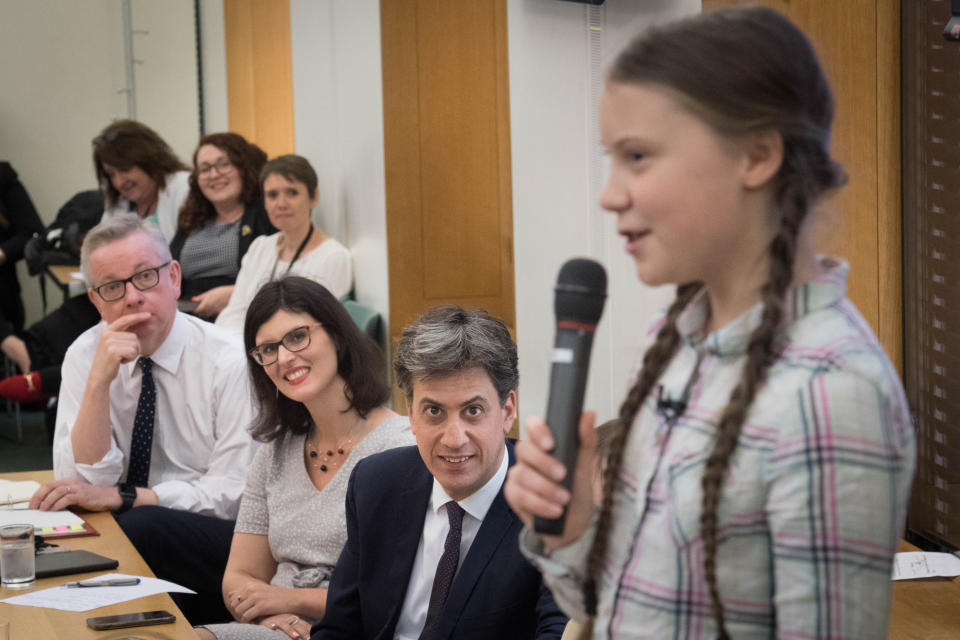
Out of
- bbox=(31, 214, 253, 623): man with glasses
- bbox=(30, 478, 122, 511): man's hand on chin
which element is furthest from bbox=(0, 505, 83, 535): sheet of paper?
bbox=(31, 214, 253, 623): man with glasses

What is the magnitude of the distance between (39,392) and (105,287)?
3.17 metres

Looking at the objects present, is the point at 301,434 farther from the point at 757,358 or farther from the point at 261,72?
the point at 261,72

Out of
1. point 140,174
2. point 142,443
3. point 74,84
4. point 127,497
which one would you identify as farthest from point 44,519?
point 74,84

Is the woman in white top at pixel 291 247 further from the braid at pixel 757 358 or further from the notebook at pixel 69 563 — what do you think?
the braid at pixel 757 358

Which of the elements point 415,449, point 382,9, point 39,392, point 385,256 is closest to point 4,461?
point 39,392

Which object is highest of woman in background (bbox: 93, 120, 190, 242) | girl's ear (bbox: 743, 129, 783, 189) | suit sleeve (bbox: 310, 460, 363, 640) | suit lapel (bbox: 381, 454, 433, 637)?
woman in background (bbox: 93, 120, 190, 242)

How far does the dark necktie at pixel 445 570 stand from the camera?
1.92 m

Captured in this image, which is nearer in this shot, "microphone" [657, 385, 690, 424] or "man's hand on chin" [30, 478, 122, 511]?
"microphone" [657, 385, 690, 424]

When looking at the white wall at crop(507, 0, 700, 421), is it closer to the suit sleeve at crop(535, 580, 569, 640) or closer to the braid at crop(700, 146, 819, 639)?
the suit sleeve at crop(535, 580, 569, 640)

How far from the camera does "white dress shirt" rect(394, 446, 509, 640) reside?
6.56ft

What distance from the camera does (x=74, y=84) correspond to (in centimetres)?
884

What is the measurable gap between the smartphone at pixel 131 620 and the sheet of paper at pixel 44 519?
2.31ft

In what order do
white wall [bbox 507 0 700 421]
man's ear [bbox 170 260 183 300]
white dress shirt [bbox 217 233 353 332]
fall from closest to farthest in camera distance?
1. man's ear [bbox 170 260 183 300]
2. white wall [bbox 507 0 700 421]
3. white dress shirt [bbox 217 233 353 332]

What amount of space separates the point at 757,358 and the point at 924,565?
4.45 feet
